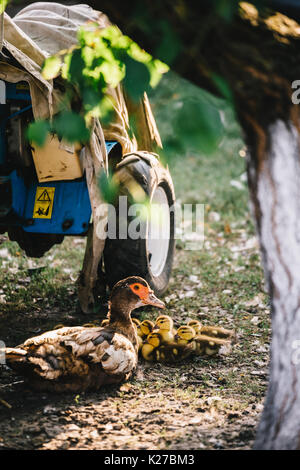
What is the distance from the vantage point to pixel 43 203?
4273mm

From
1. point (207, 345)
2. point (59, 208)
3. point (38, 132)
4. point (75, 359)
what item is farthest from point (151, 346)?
Answer: point (38, 132)

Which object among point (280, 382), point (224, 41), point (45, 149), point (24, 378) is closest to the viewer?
point (224, 41)

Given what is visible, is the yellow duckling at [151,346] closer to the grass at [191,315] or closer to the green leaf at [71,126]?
the grass at [191,315]

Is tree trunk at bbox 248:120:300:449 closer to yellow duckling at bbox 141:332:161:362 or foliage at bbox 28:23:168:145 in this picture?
foliage at bbox 28:23:168:145

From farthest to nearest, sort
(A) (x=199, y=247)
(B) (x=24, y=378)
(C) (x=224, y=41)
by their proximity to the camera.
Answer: (A) (x=199, y=247)
(B) (x=24, y=378)
(C) (x=224, y=41)

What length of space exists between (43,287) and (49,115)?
2039mm

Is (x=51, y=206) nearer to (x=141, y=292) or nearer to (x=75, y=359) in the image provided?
(x=141, y=292)

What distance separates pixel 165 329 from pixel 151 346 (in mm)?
155

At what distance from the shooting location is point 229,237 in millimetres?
7207

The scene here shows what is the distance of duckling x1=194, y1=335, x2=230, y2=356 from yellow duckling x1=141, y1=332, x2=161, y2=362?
→ 0.27m

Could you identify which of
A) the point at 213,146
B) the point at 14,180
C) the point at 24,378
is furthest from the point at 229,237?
the point at 213,146
